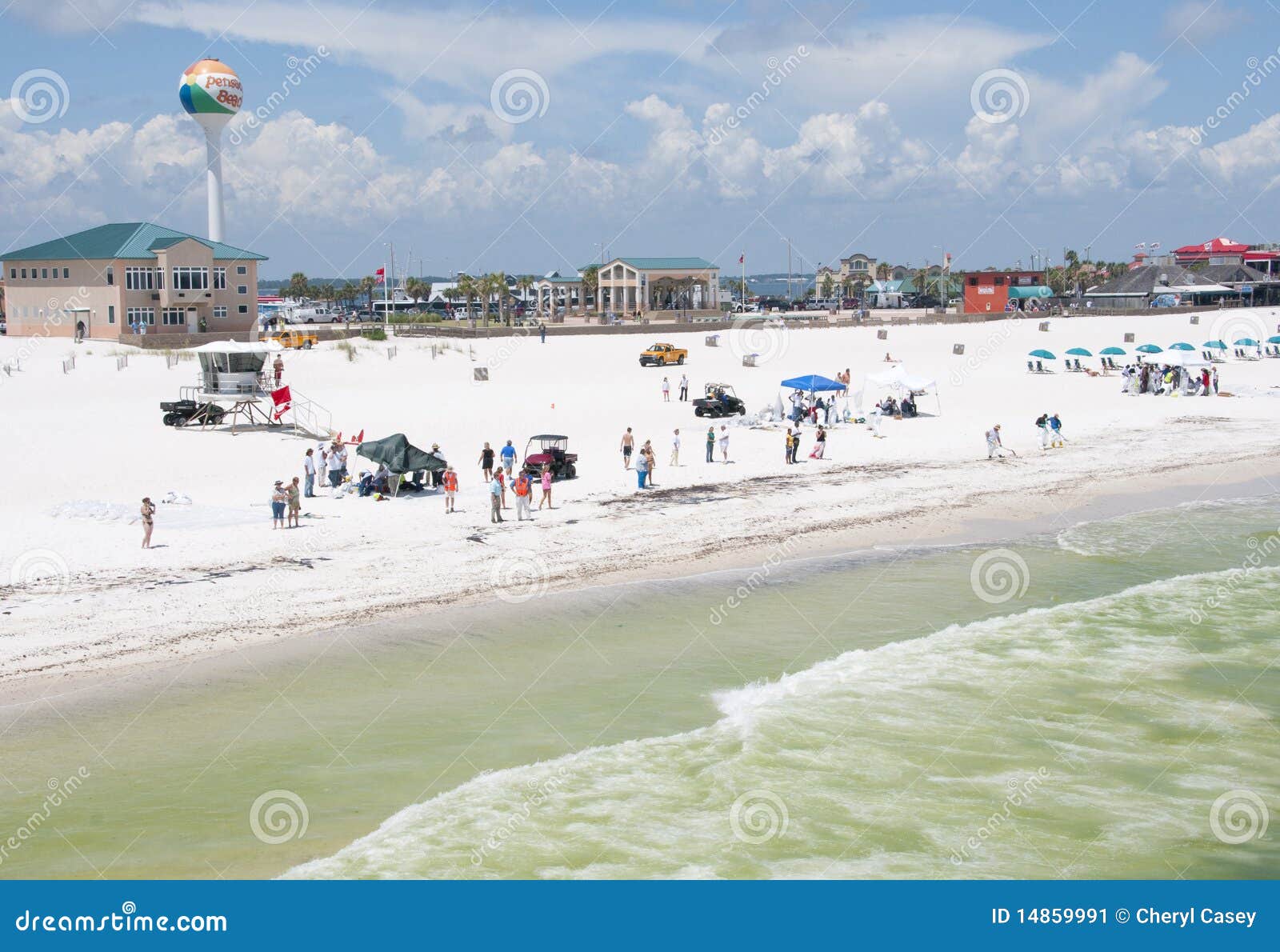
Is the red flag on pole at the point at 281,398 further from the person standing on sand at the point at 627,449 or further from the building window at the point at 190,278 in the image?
the building window at the point at 190,278

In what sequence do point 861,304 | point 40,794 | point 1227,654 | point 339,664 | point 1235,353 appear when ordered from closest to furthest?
point 40,794
point 339,664
point 1227,654
point 1235,353
point 861,304

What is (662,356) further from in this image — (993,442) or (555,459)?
(555,459)

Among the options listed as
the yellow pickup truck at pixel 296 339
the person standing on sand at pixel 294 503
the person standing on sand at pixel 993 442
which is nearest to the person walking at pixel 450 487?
the person standing on sand at pixel 294 503

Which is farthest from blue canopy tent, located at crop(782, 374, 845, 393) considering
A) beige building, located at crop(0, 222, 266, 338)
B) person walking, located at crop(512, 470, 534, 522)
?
beige building, located at crop(0, 222, 266, 338)

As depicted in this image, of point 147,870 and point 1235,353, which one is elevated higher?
point 1235,353

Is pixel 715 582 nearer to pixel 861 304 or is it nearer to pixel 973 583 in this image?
pixel 973 583

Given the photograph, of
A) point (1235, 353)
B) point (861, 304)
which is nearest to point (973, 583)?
point (1235, 353)

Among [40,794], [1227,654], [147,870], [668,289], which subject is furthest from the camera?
[668,289]
